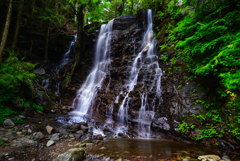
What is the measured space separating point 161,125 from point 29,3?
14.2 m

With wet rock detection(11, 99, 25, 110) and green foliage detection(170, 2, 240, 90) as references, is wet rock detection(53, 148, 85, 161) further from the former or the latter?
wet rock detection(11, 99, 25, 110)

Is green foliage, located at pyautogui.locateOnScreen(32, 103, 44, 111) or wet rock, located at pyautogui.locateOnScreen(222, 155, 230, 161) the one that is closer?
wet rock, located at pyautogui.locateOnScreen(222, 155, 230, 161)

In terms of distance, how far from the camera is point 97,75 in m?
11.9

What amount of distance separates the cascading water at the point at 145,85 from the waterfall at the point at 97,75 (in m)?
3.04

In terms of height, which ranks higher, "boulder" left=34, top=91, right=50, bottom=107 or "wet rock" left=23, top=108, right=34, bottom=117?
"boulder" left=34, top=91, right=50, bottom=107

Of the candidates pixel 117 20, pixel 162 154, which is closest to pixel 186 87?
pixel 162 154

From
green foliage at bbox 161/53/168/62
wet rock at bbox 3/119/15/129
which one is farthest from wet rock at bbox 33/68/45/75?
green foliage at bbox 161/53/168/62

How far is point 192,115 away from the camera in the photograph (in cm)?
517

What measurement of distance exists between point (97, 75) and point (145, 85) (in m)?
5.78

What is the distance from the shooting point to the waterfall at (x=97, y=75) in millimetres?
9695

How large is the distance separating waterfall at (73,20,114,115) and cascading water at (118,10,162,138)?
9.96 ft

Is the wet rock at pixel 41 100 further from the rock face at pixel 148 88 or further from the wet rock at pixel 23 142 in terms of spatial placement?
the wet rock at pixel 23 142

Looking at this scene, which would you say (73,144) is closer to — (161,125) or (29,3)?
(161,125)

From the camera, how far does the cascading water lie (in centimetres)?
640
